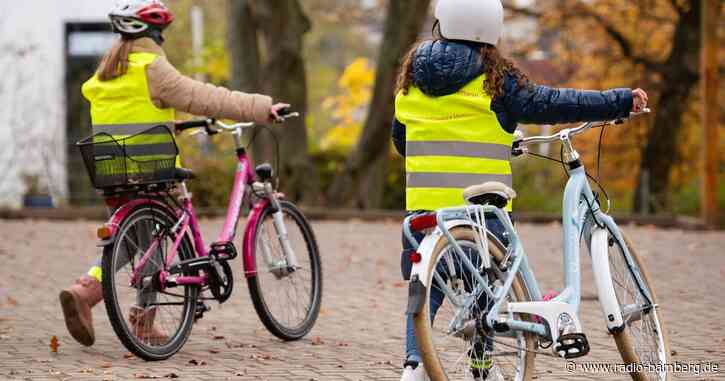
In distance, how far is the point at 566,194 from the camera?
18.4 feet

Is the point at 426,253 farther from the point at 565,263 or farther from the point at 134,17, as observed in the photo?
the point at 134,17

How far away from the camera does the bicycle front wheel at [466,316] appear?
507cm

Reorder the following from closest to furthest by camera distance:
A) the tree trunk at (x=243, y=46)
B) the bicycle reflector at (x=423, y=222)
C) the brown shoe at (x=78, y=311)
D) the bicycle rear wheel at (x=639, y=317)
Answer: the bicycle reflector at (x=423, y=222), the bicycle rear wheel at (x=639, y=317), the brown shoe at (x=78, y=311), the tree trunk at (x=243, y=46)

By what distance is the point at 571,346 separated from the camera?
5.29m

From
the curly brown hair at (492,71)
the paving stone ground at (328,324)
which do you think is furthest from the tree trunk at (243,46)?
the curly brown hair at (492,71)

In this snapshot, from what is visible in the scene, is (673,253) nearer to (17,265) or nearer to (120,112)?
(17,265)

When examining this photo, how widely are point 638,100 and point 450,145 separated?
761 millimetres

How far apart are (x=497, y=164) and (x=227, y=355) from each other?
2.20 meters

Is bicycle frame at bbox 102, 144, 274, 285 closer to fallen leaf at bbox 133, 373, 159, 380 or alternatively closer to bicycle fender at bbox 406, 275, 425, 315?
fallen leaf at bbox 133, 373, 159, 380

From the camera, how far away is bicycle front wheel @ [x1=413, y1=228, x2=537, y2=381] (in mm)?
5070

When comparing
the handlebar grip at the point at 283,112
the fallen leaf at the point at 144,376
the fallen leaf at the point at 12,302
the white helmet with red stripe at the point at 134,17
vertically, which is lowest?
the fallen leaf at the point at 12,302

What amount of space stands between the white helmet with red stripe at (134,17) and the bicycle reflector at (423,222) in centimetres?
256

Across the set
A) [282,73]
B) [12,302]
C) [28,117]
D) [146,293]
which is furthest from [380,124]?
[146,293]

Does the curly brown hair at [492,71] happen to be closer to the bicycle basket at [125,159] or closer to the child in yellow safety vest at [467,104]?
the child in yellow safety vest at [467,104]
